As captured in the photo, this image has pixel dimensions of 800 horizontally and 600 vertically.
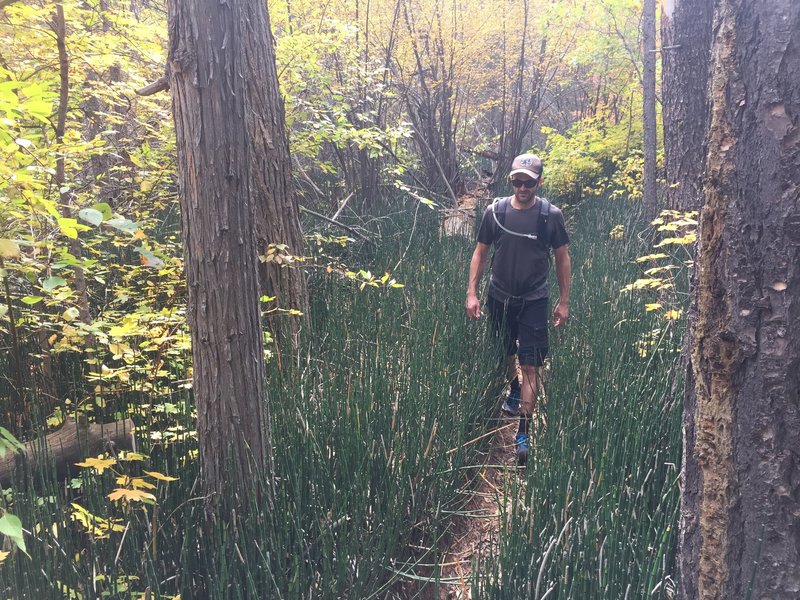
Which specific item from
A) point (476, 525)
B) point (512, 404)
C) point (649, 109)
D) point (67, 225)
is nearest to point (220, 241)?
point (67, 225)

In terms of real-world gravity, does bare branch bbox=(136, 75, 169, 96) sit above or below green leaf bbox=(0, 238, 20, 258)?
above

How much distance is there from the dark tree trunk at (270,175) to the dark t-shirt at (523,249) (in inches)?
46.1

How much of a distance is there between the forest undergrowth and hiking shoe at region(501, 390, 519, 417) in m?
0.13

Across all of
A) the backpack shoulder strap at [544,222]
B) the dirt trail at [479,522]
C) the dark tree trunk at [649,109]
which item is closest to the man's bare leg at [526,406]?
the dirt trail at [479,522]

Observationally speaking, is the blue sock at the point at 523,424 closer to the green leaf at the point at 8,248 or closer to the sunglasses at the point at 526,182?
the sunglasses at the point at 526,182

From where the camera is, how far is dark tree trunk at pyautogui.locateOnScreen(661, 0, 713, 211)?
439 centimetres

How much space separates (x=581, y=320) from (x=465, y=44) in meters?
7.03

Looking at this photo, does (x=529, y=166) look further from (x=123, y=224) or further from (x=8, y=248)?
(x=8, y=248)

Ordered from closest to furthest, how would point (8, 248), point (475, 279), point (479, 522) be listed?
point (8, 248) → point (479, 522) → point (475, 279)

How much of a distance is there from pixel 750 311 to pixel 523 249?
1981mm

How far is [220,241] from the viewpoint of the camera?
1.53 m

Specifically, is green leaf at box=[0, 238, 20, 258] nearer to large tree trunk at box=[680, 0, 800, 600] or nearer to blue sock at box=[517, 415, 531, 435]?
large tree trunk at box=[680, 0, 800, 600]

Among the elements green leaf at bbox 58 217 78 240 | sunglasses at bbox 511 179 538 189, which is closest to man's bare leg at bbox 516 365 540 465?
sunglasses at bbox 511 179 538 189

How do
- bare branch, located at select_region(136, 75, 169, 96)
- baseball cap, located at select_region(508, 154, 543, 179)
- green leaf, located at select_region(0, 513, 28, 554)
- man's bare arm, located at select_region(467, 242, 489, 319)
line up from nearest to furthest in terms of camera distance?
1. green leaf, located at select_region(0, 513, 28, 554)
2. bare branch, located at select_region(136, 75, 169, 96)
3. baseball cap, located at select_region(508, 154, 543, 179)
4. man's bare arm, located at select_region(467, 242, 489, 319)
